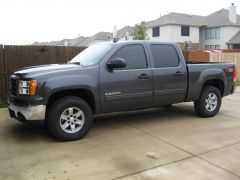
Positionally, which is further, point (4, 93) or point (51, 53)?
point (51, 53)

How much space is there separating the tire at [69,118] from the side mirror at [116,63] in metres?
0.86

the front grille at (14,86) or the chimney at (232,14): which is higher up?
the chimney at (232,14)

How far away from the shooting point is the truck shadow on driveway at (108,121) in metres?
6.03

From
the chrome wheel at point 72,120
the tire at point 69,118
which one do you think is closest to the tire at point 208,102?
the tire at point 69,118

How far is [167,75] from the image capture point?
6797 millimetres

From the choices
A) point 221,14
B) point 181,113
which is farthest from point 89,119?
point 221,14

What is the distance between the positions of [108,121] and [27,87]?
2450 mm

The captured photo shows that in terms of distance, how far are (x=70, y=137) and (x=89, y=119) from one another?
1.62ft

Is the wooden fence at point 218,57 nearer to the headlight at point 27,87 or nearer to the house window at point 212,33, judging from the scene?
the headlight at point 27,87

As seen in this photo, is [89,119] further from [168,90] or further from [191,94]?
[191,94]

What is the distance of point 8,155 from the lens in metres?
5.00

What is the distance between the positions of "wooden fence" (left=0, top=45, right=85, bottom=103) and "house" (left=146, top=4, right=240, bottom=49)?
36.1 metres

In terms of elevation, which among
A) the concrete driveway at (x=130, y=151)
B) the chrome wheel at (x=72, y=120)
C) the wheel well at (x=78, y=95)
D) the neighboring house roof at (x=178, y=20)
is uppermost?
the neighboring house roof at (x=178, y=20)

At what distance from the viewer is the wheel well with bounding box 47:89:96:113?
5.64 metres
